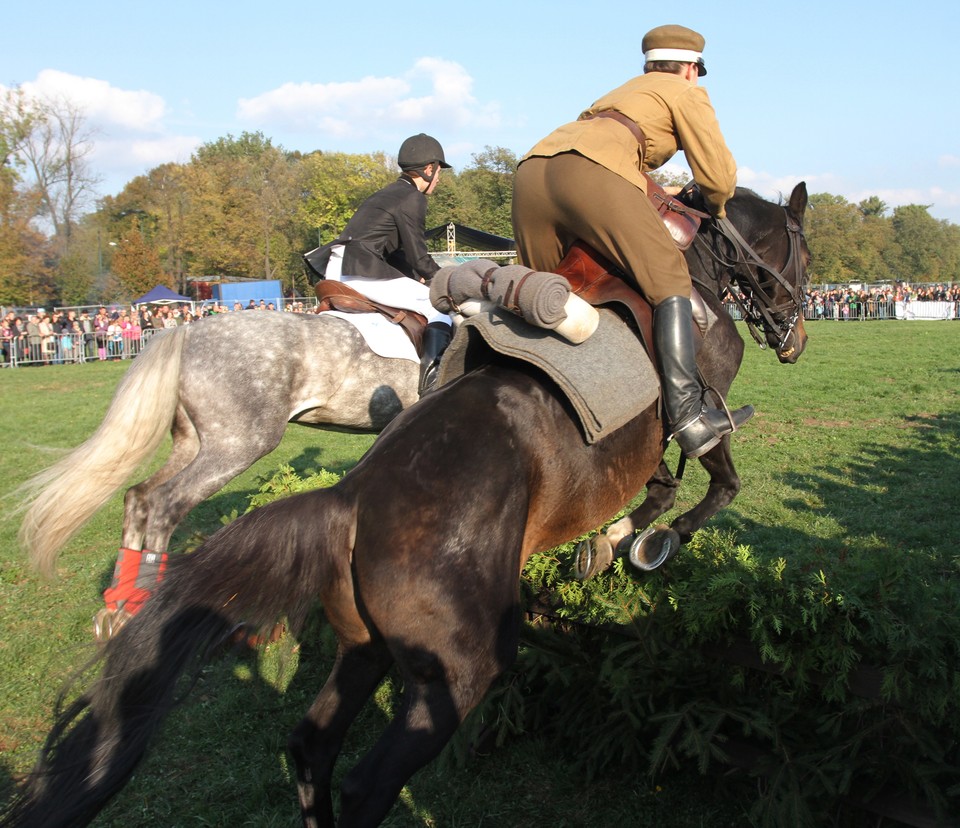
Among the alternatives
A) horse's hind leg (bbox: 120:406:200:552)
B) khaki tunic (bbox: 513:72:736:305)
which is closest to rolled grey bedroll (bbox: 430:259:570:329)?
khaki tunic (bbox: 513:72:736:305)

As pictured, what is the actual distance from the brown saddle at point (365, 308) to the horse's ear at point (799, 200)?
2789 mm

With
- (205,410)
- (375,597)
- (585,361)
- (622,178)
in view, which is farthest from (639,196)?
(205,410)

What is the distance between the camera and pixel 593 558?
13.8ft

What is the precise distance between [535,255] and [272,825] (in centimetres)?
287

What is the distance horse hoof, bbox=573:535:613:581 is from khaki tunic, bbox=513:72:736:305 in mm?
1280

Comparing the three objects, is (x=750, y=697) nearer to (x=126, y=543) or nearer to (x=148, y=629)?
(x=148, y=629)

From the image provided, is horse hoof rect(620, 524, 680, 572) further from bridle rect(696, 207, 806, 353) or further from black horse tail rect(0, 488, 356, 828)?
black horse tail rect(0, 488, 356, 828)

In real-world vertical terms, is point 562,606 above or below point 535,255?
below

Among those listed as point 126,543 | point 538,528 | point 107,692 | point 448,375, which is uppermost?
point 448,375

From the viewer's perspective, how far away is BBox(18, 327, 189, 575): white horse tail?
564cm

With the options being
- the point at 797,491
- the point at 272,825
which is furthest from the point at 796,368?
the point at 272,825

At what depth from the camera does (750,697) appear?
12.0ft

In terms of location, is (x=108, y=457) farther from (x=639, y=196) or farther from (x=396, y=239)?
(x=639, y=196)

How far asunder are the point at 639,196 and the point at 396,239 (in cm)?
338
